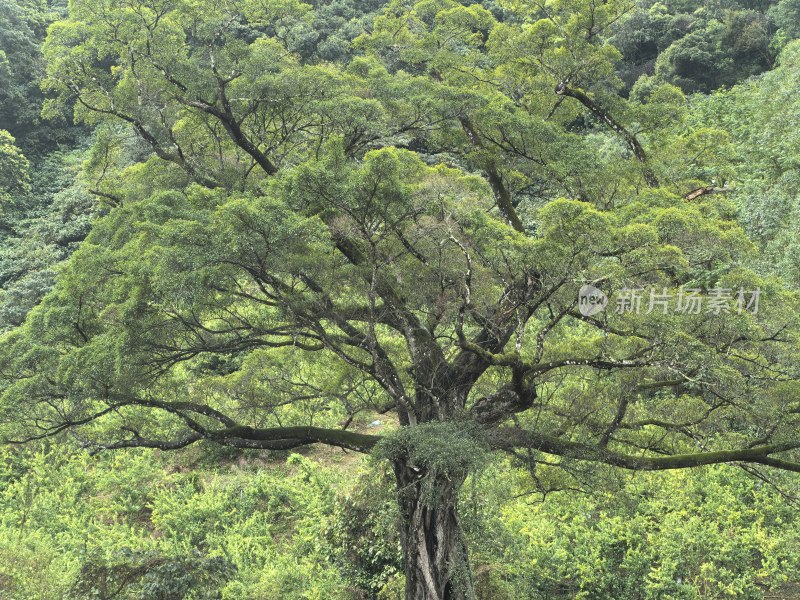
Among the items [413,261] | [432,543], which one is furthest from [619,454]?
[413,261]

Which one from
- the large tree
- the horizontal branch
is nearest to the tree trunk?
the large tree

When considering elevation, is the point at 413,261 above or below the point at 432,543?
above

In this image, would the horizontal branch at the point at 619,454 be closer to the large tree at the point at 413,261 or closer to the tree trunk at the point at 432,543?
the large tree at the point at 413,261

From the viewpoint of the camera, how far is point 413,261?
6750 mm

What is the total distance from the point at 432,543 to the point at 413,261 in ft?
8.07

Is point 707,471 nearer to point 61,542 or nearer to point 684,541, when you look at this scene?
point 684,541

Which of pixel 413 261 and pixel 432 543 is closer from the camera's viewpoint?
pixel 432 543

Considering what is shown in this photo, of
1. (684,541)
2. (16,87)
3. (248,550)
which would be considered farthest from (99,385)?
(16,87)

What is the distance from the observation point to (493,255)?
5.89 m

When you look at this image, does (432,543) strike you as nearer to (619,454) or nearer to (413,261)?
(619,454)

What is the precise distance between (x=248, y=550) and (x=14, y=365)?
388 cm

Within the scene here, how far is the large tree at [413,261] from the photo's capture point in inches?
225

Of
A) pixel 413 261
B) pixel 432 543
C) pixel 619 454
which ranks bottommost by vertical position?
pixel 432 543

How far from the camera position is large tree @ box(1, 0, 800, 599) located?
18.8 ft
